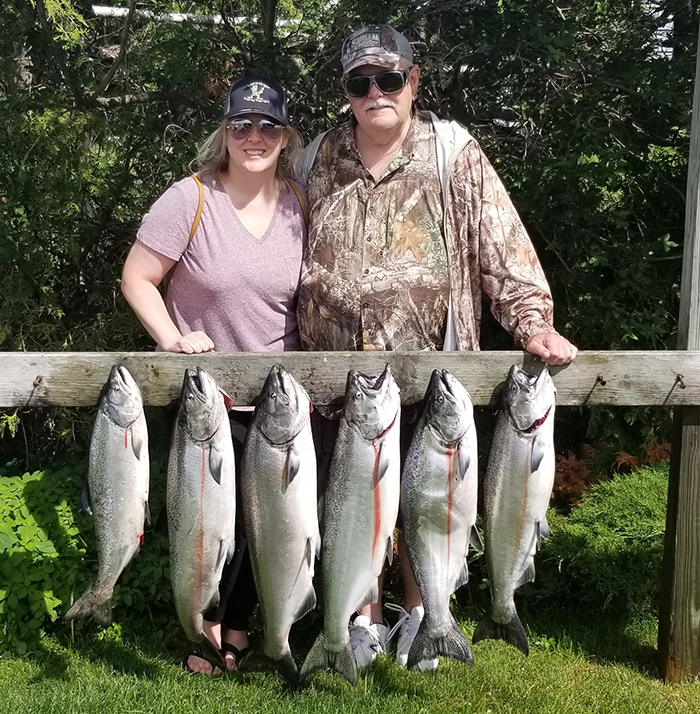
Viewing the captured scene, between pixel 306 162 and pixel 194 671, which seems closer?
pixel 306 162

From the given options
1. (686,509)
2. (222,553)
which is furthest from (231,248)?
(686,509)

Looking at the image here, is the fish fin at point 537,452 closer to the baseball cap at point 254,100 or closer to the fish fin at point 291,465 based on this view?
the fish fin at point 291,465

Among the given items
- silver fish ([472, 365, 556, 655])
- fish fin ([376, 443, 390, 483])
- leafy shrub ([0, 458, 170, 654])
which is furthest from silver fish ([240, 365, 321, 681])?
leafy shrub ([0, 458, 170, 654])

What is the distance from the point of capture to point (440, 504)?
111 inches

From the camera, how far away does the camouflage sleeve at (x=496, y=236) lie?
10.3 feet

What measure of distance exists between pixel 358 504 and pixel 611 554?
2028 mm

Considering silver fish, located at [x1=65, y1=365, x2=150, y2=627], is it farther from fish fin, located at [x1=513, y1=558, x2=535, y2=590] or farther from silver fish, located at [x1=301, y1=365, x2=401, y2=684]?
fish fin, located at [x1=513, y1=558, x2=535, y2=590]

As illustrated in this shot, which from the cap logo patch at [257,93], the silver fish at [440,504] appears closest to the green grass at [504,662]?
the silver fish at [440,504]

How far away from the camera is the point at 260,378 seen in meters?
2.95

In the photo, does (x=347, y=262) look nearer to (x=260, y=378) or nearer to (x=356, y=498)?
(x=260, y=378)

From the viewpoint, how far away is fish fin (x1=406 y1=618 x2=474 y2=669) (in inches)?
114

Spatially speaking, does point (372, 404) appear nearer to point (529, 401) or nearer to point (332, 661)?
point (529, 401)

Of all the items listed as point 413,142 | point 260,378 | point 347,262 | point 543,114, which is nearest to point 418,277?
point 347,262

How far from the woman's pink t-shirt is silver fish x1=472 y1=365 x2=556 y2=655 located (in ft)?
3.37
